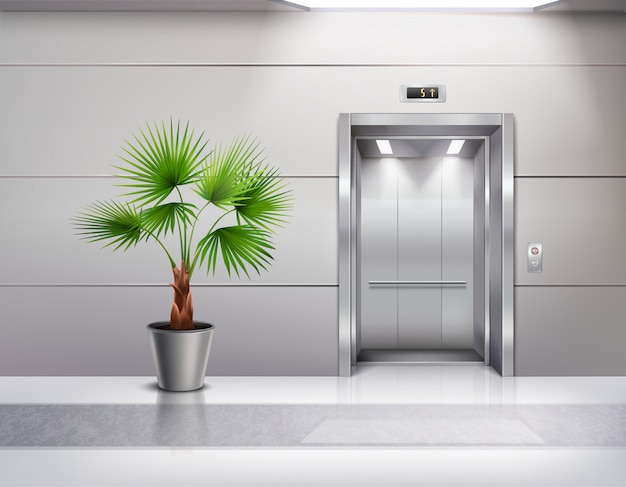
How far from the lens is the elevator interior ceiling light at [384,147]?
4.34 metres

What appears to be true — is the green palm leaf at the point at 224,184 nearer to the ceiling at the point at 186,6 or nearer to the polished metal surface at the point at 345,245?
the polished metal surface at the point at 345,245

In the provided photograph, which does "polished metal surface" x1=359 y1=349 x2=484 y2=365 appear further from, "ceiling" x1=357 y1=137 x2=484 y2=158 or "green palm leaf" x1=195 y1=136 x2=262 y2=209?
"green palm leaf" x1=195 y1=136 x2=262 y2=209

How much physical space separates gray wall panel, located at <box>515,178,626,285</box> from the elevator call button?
0.03 m

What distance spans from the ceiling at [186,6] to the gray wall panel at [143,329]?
1.98m

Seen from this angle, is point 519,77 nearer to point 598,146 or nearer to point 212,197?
point 598,146

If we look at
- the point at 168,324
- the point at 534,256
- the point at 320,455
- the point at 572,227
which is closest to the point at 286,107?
the point at 168,324

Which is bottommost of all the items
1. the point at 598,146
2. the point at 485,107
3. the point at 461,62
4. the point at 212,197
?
the point at 212,197

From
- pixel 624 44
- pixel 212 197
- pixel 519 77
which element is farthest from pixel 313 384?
pixel 624 44

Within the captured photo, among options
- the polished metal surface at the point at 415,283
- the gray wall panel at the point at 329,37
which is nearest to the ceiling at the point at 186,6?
the gray wall panel at the point at 329,37

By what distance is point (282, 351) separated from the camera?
3.96m

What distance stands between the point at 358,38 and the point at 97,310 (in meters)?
2.70

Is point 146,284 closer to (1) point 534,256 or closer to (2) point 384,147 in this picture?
(2) point 384,147

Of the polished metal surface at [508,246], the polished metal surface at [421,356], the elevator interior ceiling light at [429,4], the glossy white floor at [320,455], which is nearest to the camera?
the glossy white floor at [320,455]

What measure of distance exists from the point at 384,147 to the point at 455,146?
22.4 inches
